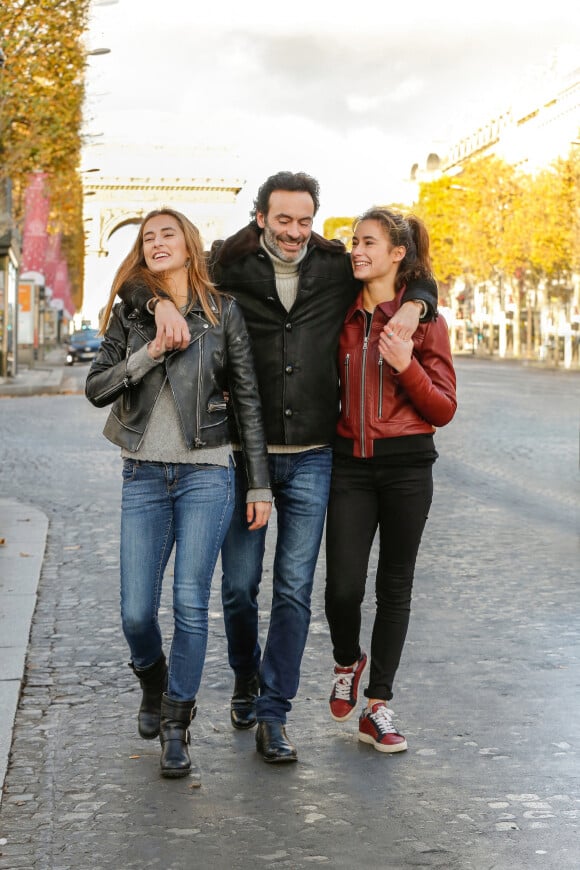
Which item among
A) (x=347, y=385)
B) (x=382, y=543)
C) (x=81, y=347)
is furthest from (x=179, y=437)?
(x=81, y=347)

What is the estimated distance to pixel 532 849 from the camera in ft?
Result: 14.1

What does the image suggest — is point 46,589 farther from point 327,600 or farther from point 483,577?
point 327,600

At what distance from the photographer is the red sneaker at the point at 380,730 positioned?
5.29m

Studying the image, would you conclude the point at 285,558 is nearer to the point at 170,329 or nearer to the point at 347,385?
the point at 347,385

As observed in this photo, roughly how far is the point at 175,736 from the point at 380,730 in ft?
2.25

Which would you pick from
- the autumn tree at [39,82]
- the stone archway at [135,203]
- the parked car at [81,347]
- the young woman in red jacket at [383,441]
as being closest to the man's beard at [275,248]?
the young woman in red jacket at [383,441]

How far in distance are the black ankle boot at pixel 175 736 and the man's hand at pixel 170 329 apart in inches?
42.9

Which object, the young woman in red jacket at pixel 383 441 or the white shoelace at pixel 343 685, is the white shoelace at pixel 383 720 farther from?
the white shoelace at pixel 343 685

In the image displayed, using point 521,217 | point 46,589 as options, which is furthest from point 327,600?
point 521,217

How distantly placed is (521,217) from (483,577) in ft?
193

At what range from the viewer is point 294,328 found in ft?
16.8

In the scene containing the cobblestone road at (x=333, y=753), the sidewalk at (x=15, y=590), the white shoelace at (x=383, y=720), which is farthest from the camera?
the sidewalk at (x=15, y=590)

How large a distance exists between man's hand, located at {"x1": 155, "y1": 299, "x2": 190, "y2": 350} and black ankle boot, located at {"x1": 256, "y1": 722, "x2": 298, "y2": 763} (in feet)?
4.03

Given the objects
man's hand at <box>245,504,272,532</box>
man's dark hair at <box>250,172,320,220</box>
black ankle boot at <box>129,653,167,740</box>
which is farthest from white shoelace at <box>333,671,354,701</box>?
man's dark hair at <box>250,172,320,220</box>
